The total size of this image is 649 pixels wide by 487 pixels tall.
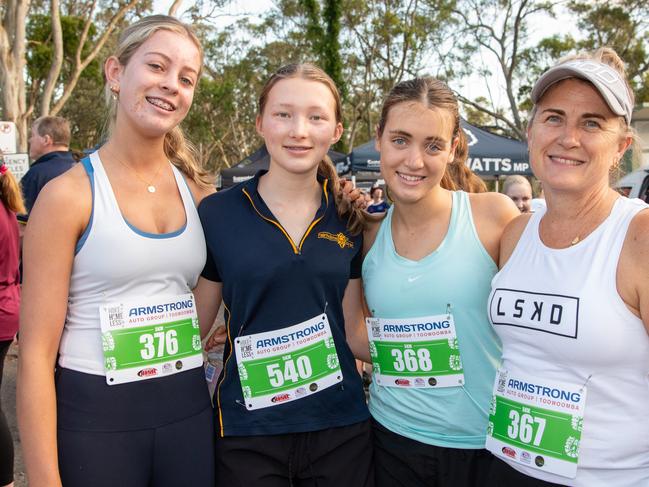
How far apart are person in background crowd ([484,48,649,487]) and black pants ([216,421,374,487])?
518 mm

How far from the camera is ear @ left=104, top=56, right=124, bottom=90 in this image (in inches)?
83.0

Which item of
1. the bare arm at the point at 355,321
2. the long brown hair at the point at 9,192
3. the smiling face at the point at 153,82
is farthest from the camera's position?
the long brown hair at the point at 9,192

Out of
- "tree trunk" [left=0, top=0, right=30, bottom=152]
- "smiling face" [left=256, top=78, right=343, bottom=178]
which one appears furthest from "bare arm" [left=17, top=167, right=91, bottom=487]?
"tree trunk" [left=0, top=0, right=30, bottom=152]

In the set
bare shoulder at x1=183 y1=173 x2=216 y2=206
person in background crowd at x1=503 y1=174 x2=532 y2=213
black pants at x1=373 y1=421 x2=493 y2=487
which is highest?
bare shoulder at x1=183 y1=173 x2=216 y2=206

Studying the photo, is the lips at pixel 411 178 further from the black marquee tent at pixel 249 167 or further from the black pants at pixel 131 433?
the black marquee tent at pixel 249 167

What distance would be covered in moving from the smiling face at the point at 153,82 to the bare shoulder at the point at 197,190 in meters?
0.27

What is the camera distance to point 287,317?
2.13 metres

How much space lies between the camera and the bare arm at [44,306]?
1.80 meters

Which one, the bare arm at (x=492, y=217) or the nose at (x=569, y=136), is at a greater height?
the nose at (x=569, y=136)

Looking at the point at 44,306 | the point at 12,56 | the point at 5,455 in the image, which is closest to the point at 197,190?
the point at 44,306

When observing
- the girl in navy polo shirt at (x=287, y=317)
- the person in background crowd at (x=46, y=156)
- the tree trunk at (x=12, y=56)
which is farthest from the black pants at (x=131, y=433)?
the tree trunk at (x=12, y=56)

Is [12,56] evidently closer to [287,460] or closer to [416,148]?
[416,148]

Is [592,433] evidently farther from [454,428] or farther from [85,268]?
[85,268]

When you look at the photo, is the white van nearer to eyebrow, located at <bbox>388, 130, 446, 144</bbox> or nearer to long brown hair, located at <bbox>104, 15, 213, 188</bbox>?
eyebrow, located at <bbox>388, 130, 446, 144</bbox>
